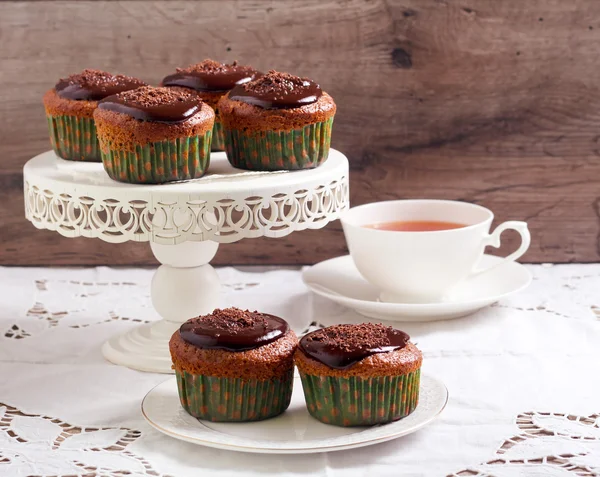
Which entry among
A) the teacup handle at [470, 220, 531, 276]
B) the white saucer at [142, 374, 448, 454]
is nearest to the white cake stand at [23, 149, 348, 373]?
the white saucer at [142, 374, 448, 454]

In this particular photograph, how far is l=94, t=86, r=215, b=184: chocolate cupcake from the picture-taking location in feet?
4.08

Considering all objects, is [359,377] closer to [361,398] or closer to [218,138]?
[361,398]

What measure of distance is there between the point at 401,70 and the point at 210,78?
555 mm

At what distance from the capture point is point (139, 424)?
1.19 m

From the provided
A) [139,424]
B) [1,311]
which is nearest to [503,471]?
[139,424]

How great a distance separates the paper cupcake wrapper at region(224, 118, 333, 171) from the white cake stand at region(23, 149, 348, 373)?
2cm

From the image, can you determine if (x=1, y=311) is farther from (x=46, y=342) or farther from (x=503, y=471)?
(x=503, y=471)

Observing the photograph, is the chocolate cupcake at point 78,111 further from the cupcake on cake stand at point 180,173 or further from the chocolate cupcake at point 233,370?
the chocolate cupcake at point 233,370

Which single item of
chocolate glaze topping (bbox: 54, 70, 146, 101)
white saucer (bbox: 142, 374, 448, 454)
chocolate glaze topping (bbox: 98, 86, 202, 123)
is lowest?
white saucer (bbox: 142, 374, 448, 454)

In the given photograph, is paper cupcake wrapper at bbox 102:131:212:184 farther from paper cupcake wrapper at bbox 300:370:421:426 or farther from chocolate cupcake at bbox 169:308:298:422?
paper cupcake wrapper at bbox 300:370:421:426

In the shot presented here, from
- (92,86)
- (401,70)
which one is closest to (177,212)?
(92,86)

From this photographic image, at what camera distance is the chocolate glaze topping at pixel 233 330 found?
1.14 m

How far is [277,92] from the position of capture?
51.9 inches

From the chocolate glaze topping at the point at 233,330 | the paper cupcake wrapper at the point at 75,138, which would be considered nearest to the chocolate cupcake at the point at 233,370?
the chocolate glaze topping at the point at 233,330
